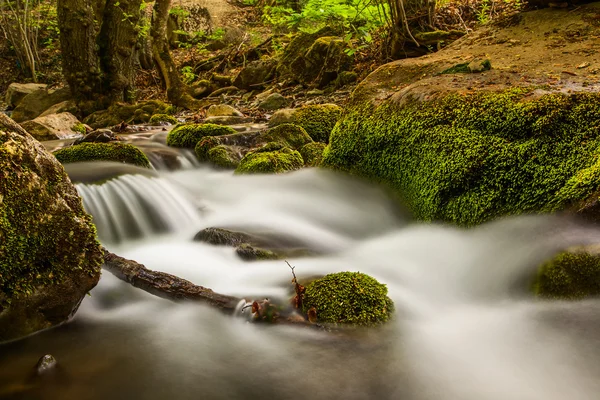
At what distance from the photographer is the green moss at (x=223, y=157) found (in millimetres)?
6074

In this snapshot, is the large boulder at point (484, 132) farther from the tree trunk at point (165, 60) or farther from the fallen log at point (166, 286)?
the tree trunk at point (165, 60)

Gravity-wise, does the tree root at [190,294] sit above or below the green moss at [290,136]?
above

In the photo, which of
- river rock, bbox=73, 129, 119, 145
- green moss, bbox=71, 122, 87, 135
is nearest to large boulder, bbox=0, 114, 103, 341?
river rock, bbox=73, 129, 119, 145

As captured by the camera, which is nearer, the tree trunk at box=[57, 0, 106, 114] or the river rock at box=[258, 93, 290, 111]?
the tree trunk at box=[57, 0, 106, 114]

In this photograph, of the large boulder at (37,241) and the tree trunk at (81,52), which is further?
the tree trunk at (81,52)

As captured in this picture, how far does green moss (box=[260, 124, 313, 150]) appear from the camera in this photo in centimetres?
629

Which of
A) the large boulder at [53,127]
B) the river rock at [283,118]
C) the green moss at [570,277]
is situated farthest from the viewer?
the large boulder at [53,127]

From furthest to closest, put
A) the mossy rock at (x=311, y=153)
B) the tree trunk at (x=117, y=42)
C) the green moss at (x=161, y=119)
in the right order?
1. the tree trunk at (x=117, y=42)
2. the green moss at (x=161, y=119)
3. the mossy rock at (x=311, y=153)

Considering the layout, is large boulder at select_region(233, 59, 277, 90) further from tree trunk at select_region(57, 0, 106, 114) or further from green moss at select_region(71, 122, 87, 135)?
green moss at select_region(71, 122, 87, 135)

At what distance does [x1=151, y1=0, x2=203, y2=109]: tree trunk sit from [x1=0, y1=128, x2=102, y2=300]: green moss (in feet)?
31.7

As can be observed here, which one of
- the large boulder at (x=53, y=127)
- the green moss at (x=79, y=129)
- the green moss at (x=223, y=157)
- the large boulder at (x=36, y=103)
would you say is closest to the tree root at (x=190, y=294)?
the green moss at (x=223, y=157)

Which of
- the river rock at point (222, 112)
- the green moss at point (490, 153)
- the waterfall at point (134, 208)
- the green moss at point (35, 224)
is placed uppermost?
the green moss at point (35, 224)

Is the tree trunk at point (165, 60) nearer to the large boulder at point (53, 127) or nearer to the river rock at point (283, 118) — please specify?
the large boulder at point (53, 127)

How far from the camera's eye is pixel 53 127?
356 inches
